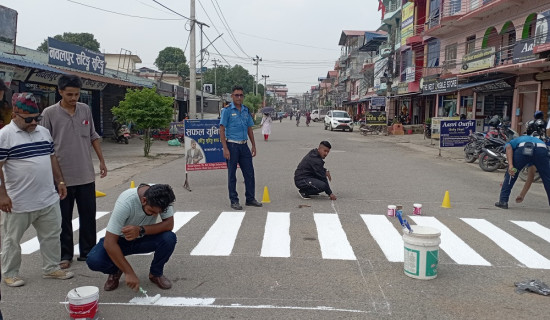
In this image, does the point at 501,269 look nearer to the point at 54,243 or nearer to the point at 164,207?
the point at 164,207

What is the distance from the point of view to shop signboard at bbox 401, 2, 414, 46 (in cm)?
3331

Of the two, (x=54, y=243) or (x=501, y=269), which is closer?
(x=54, y=243)

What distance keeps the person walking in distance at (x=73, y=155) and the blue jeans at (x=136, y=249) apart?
95 centimetres

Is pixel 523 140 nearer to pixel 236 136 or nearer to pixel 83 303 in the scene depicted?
pixel 236 136

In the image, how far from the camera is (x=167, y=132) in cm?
2361

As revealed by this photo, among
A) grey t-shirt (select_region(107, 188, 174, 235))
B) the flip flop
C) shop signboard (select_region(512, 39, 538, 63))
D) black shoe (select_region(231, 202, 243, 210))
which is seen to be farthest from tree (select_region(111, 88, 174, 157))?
shop signboard (select_region(512, 39, 538, 63))

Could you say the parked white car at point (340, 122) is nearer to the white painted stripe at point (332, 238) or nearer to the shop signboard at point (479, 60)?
the shop signboard at point (479, 60)

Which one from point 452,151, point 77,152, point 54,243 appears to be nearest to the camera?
point 54,243

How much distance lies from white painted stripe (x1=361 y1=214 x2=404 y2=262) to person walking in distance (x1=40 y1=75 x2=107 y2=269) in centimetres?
350

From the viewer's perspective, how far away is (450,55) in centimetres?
2800

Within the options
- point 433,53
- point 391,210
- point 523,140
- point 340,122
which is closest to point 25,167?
point 391,210

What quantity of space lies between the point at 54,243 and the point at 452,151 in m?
17.9

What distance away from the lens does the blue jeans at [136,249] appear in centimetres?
394

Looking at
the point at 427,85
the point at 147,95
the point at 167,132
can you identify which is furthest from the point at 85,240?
the point at 427,85
